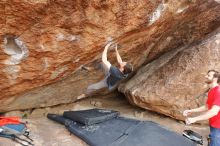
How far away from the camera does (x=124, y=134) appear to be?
189 inches

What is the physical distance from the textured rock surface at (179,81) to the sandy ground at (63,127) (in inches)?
7.3

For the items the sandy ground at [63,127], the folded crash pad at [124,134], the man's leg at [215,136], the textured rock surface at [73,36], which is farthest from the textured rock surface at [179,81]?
the man's leg at [215,136]

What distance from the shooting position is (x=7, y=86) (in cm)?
500

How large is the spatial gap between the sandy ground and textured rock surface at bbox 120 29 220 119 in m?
0.19

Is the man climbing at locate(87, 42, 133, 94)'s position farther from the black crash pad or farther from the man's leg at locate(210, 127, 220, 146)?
the man's leg at locate(210, 127, 220, 146)

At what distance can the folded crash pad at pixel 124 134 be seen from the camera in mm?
4651

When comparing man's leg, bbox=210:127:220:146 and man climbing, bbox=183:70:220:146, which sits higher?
man climbing, bbox=183:70:220:146

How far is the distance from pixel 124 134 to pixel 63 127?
99 centimetres

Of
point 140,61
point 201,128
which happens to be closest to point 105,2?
point 140,61

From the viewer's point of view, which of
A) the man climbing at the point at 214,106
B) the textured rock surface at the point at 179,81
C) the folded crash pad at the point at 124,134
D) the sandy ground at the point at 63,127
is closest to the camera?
the man climbing at the point at 214,106

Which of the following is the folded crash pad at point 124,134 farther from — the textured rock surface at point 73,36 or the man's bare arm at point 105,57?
the man's bare arm at point 105,57

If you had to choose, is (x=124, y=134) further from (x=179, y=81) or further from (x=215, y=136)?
(x=179, y=81)

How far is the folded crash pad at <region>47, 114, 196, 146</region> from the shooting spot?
465 centimetres

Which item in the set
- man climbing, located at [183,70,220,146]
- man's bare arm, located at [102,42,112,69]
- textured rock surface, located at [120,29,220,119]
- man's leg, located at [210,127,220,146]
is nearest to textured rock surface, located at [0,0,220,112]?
man's bare arm, located at [102,42,112,69]
